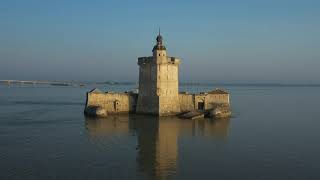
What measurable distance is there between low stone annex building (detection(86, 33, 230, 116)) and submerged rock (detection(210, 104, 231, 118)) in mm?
935

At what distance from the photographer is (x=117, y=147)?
2359 cm

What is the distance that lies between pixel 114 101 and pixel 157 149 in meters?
15.9

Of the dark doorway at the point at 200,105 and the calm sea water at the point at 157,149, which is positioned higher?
the dark doorway at the point at 200,105

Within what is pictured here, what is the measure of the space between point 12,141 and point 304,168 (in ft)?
53.7

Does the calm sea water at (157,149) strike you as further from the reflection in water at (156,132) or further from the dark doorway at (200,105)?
the dark doorway at (200,105)

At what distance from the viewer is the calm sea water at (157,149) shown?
18.2 metres

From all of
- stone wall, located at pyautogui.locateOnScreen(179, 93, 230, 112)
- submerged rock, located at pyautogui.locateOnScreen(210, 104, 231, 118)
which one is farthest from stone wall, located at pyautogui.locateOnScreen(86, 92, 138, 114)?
submerged rock, located at pyautogui.locateOnScreen(210, 104, 231, 118)

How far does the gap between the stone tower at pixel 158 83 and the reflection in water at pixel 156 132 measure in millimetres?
1315

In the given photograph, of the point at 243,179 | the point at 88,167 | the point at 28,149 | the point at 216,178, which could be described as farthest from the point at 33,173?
the point at 243,179

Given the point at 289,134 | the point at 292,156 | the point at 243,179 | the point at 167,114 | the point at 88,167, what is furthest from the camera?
the point at 167,114

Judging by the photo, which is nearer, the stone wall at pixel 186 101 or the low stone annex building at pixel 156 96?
the low stone annex building at pixel 156 96

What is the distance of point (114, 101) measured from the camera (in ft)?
128

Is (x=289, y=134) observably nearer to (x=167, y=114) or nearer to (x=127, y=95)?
(x=167, y=114)

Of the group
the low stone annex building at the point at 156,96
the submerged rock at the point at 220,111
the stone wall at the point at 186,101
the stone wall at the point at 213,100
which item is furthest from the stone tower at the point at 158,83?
the submerged rock at the point at 220,111
